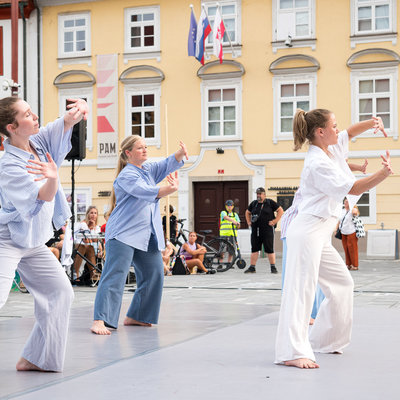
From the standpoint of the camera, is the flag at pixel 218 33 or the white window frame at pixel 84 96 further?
the white window frame at pixel 84 96

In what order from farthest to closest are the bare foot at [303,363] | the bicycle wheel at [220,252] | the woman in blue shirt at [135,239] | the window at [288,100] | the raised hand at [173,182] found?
the window at [288,100]
the bicycle wheel at [220,252]
the woman in blue shirt at [135,239]
the raised hand at [173,182]
the bare foot at [303,363]

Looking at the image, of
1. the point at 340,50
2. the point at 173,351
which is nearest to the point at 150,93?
the point at 340,50

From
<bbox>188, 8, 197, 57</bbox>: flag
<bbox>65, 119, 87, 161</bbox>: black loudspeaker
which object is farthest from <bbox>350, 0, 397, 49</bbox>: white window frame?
<bbox>65, 119, 87, 161</bbox>: black loudspeaker

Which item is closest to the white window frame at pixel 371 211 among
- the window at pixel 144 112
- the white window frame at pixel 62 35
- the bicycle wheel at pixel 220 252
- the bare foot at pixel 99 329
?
the window at pixel 144 112

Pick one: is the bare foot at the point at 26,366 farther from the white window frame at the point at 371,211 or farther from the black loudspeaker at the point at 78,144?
the white window frame at the point at 371,211

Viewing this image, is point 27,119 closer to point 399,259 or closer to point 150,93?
point 399,259

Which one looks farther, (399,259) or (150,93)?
(150,93)

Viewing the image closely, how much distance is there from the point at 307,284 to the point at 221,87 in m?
22.2

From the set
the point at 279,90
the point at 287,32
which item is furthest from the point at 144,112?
the point at 287,32

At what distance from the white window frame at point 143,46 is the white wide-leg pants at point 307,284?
23.0 metres

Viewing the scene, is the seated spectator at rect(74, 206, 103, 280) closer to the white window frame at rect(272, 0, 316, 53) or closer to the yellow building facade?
the yellow building facade

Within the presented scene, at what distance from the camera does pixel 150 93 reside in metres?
28.0

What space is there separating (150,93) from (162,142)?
1.74 m

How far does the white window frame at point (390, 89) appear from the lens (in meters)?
25.4
